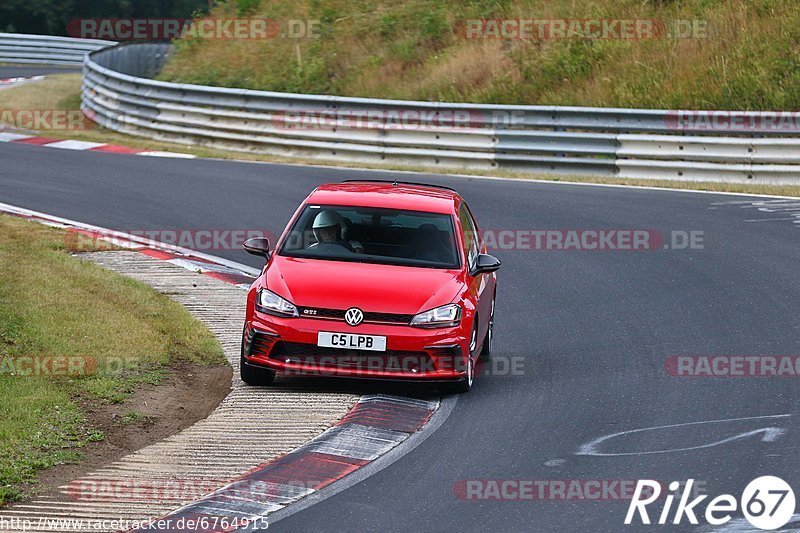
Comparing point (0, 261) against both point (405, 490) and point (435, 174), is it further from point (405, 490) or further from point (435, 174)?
point (435, 174)

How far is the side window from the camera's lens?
11055 mm

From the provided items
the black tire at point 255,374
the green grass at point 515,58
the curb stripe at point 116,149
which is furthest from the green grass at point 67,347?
the green grass at point 515,58

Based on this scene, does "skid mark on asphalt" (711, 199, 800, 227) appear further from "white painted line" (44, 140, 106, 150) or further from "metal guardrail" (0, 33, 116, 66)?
"metal guardrail" (0, 33, 116, 66)

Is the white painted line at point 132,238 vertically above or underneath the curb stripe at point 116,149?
above

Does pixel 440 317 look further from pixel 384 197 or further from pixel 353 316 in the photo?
pixel 384 197

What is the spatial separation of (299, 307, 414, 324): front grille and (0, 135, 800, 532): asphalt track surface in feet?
2.67

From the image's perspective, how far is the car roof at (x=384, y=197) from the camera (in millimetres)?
11125

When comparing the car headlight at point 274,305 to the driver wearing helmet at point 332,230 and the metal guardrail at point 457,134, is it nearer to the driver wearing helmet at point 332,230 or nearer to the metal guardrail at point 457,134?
the driver wearing helmet at point 332,230

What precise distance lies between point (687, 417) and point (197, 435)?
3482 millimetres

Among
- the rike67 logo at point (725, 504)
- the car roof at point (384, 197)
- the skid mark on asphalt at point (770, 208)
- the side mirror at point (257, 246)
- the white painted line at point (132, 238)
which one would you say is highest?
the car roof at point (384, 197)

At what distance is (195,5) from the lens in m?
55.4

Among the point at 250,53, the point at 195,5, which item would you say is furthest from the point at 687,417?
the point at 195,5

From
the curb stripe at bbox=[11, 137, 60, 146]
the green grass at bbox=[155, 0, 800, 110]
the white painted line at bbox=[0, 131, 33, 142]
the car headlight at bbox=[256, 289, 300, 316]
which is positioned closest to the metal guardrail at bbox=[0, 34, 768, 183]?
the curb stripe at bbox=[11, 137, 60, 146]

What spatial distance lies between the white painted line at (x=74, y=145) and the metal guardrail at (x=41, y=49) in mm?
21882
